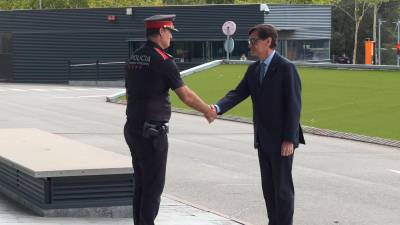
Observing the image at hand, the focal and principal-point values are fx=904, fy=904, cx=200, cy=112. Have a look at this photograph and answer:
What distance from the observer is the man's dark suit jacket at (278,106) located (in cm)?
738

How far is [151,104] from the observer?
23.5 feet

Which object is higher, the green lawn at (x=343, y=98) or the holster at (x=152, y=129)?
the holster at (x=152, y=129)

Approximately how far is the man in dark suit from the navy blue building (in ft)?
128

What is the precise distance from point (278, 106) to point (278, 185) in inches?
25.6

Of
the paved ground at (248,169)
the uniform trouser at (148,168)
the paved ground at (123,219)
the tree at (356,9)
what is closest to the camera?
the uniform trouser at (148,168)

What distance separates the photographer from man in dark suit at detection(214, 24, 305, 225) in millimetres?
7383

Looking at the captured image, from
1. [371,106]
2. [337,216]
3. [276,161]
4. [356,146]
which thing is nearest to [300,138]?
[276,161]

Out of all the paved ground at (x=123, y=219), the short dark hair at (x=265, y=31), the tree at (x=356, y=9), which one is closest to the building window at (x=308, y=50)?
the tree at (x=356, y=9)

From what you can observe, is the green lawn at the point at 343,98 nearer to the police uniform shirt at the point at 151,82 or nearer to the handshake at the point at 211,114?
the handshake at the point at 211,114

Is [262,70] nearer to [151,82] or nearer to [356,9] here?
[151,82]

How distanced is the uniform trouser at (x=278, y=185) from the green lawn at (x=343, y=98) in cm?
1202

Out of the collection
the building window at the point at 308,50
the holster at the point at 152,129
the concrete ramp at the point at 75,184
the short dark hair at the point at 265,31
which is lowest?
the building window at the point at 308,50

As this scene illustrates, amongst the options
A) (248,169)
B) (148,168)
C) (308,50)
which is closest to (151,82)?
(148,168)

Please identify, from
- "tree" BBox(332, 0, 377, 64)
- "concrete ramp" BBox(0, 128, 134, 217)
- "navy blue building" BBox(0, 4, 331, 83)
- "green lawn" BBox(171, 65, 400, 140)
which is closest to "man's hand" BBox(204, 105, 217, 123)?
"concrete ramp" BBox(0, 128, 134, 217)
